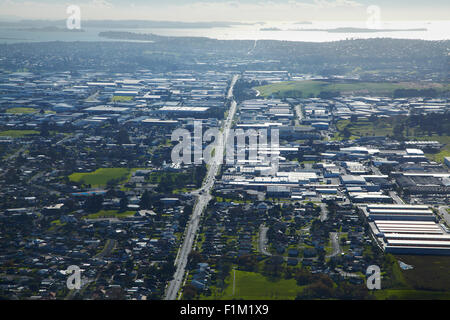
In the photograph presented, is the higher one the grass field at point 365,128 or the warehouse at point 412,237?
the grass field at point 365,128

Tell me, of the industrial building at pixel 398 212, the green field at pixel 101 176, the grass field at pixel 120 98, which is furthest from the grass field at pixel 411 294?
the grass field at pixel 120 98

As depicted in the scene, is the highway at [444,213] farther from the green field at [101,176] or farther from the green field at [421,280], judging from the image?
the green field at [101,176]

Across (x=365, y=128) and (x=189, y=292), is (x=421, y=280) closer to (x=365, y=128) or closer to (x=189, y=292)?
(x=189, y=292)

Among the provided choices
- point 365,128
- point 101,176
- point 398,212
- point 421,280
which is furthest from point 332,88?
point 421,280

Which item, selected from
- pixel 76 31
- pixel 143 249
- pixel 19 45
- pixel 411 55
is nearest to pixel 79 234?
pixel 143 249

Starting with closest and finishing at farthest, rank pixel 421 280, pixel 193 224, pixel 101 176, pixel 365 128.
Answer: pixel 421 280, pixel 193 224, pixel 101 176, pixel 365 128
